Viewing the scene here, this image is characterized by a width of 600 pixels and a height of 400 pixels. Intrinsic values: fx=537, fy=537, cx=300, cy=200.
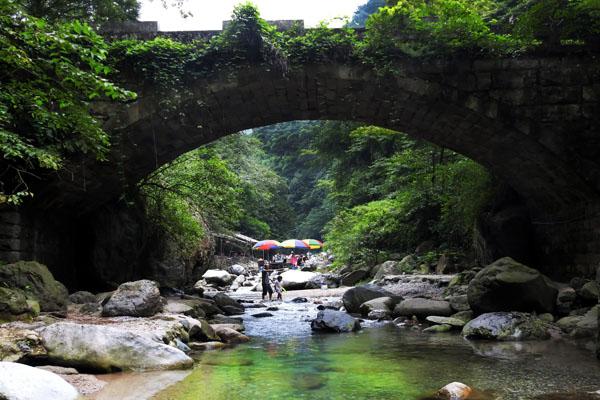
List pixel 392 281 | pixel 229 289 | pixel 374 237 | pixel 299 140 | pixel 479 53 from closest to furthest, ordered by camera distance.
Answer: pixel 479 53 → pixel 392 281 → pixel 374 237 → pixel 229 289 → pixel 299 140

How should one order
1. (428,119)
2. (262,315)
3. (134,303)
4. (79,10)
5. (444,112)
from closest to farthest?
(134,303) < (444,112) < (428,119) < (262,315) < (79,10)

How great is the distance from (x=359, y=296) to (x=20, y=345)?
6.99 m

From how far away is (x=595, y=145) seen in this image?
812cm

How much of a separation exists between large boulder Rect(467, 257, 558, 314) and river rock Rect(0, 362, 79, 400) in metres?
5.94

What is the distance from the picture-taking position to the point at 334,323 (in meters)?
8.02

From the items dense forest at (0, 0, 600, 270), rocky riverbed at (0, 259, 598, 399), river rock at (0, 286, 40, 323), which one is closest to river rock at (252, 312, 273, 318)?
rocky riverbed at (0, 259, 598, 399)

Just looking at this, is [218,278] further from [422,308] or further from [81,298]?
[422,308]

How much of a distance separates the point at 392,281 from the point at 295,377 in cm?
832

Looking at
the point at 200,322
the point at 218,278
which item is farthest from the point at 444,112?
the point at 218,278

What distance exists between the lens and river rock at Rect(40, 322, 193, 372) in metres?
4.52

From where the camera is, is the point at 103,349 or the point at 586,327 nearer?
the point at 103,349

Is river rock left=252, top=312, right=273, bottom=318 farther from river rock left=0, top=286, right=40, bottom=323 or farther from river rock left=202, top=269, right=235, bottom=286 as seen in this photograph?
river rock left=202, top=269, right=235, bottom=286

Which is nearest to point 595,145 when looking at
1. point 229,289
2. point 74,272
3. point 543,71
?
point 543,71

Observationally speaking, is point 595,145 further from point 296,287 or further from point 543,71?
point 296,287
